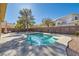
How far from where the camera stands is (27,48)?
180 centimetres

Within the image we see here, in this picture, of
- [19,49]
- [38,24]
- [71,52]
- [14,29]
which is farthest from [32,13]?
[71,52]

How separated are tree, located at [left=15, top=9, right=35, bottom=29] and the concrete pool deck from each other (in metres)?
0.11

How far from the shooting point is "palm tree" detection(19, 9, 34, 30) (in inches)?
72.1

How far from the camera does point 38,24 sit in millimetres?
1842

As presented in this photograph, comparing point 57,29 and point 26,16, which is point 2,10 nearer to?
point 26,16

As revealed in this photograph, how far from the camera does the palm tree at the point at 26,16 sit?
1.83m

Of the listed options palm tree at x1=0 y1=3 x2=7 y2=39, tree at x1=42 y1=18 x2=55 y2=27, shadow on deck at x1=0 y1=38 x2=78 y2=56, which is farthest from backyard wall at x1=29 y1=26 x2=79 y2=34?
palm tree at x1=0 y1=3 x2=7 y2=39

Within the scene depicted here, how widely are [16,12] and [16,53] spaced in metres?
0.46

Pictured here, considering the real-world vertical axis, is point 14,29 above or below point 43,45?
above

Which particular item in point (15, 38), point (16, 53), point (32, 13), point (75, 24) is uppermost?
point (32, 13)

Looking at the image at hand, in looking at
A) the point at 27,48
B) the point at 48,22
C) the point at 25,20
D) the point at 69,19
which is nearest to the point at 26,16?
the point at 25,20

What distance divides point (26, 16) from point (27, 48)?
37 centimetres

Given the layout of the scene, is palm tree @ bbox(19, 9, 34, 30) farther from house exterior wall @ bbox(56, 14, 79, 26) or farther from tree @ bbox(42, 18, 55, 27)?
house exterior wall @ bbox(56, 14, 79, 26)

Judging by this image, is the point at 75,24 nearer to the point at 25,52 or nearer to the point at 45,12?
the point at 45,12
